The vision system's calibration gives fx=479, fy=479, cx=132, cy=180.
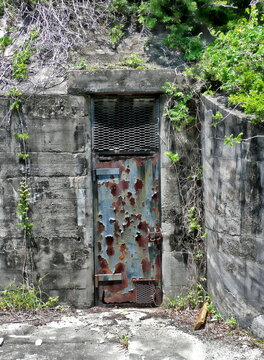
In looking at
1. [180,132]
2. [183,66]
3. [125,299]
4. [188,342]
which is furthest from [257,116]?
[125,299]

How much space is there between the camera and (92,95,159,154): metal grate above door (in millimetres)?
6762

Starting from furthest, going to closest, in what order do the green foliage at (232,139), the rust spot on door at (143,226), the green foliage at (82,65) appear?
the rust spot on door at (143,226) → the green foliage at (82,65) → the green foliage at (232,139)

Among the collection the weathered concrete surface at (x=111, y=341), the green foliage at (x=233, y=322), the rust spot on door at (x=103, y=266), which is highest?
the rust spot on door at (x=103, y=266)

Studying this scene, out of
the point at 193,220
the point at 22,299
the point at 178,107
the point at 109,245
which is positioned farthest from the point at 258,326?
the point at 22,299

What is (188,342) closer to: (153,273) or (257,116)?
(153,273)

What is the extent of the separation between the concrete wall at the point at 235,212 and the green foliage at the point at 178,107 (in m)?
0.26

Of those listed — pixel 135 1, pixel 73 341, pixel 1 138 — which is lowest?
pixel 73 341

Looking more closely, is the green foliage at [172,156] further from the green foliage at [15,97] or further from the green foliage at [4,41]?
the green foliage at [4,41]

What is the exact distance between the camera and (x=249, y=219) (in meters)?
5.56

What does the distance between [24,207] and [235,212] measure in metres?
2.93

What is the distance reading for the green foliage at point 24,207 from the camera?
6732 millimetres

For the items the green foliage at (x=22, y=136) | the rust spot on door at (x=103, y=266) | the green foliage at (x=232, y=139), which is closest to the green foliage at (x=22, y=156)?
the green foliage at (x=22, y=136)

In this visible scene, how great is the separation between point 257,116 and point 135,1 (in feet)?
12.5

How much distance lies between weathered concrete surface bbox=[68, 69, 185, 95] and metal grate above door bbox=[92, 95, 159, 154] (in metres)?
0.17
